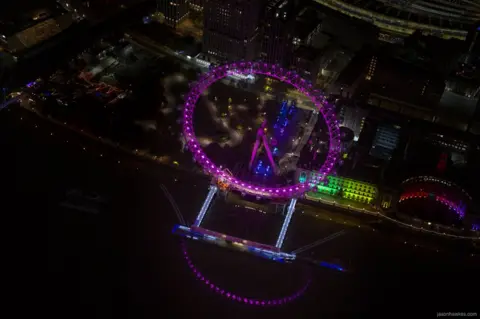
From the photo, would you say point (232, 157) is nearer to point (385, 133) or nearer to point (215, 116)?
point (215, 116)

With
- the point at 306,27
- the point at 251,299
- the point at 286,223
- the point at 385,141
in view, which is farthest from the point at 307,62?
the point at 251,299

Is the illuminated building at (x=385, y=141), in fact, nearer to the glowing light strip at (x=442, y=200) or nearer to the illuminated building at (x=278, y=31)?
the glowing light strip at (x=442, y=200)

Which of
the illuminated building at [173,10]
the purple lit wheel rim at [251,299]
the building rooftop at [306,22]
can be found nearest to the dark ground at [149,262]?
the purple lit wheel rim at [251,299]

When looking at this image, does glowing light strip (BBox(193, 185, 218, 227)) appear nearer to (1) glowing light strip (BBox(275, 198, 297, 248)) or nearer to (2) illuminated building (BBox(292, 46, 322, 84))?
(1) glowing light strip (BBox(275, 198, 297, 248))

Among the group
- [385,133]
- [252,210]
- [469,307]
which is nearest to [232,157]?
[252,210]

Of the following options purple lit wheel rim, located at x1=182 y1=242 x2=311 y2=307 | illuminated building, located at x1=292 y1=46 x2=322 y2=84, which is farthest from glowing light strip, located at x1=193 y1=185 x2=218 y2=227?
illuminated building, located at x1=292 y1=46 x2=322 y2=84
